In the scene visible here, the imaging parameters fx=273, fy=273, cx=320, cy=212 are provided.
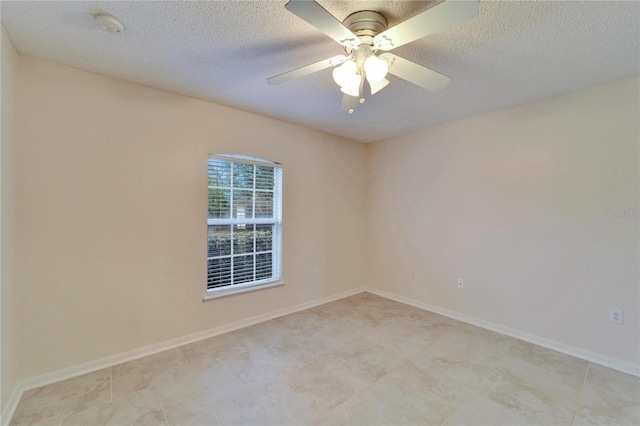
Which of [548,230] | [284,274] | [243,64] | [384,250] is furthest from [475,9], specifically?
Result: [384,250]

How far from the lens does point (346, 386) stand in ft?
6.66

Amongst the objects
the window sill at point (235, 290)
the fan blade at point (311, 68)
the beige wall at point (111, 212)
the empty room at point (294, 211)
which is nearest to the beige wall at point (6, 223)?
the empty room at point (294, 211)

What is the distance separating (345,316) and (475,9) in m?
3.08

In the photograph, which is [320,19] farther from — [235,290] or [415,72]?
[235,290]

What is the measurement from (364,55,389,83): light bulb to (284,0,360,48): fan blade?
131mm

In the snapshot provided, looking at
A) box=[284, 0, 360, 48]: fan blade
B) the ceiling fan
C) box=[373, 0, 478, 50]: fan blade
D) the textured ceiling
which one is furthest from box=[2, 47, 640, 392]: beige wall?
box=[373, 0, 478, 50]: fan blade

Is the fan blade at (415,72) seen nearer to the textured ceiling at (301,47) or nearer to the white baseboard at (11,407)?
the textured ceiling at (301,47)

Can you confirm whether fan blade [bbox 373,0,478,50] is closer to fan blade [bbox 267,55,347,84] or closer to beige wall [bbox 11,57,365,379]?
fan blade [bbox 267,55,347,84]

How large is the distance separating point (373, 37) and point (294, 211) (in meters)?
2.33

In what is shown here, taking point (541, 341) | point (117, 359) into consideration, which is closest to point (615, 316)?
point (541, 341)

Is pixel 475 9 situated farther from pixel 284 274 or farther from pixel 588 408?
pixel 284 274

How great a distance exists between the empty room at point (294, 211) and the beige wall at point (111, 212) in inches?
0.6

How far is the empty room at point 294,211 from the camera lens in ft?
5.54

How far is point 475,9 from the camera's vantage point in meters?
1.11
